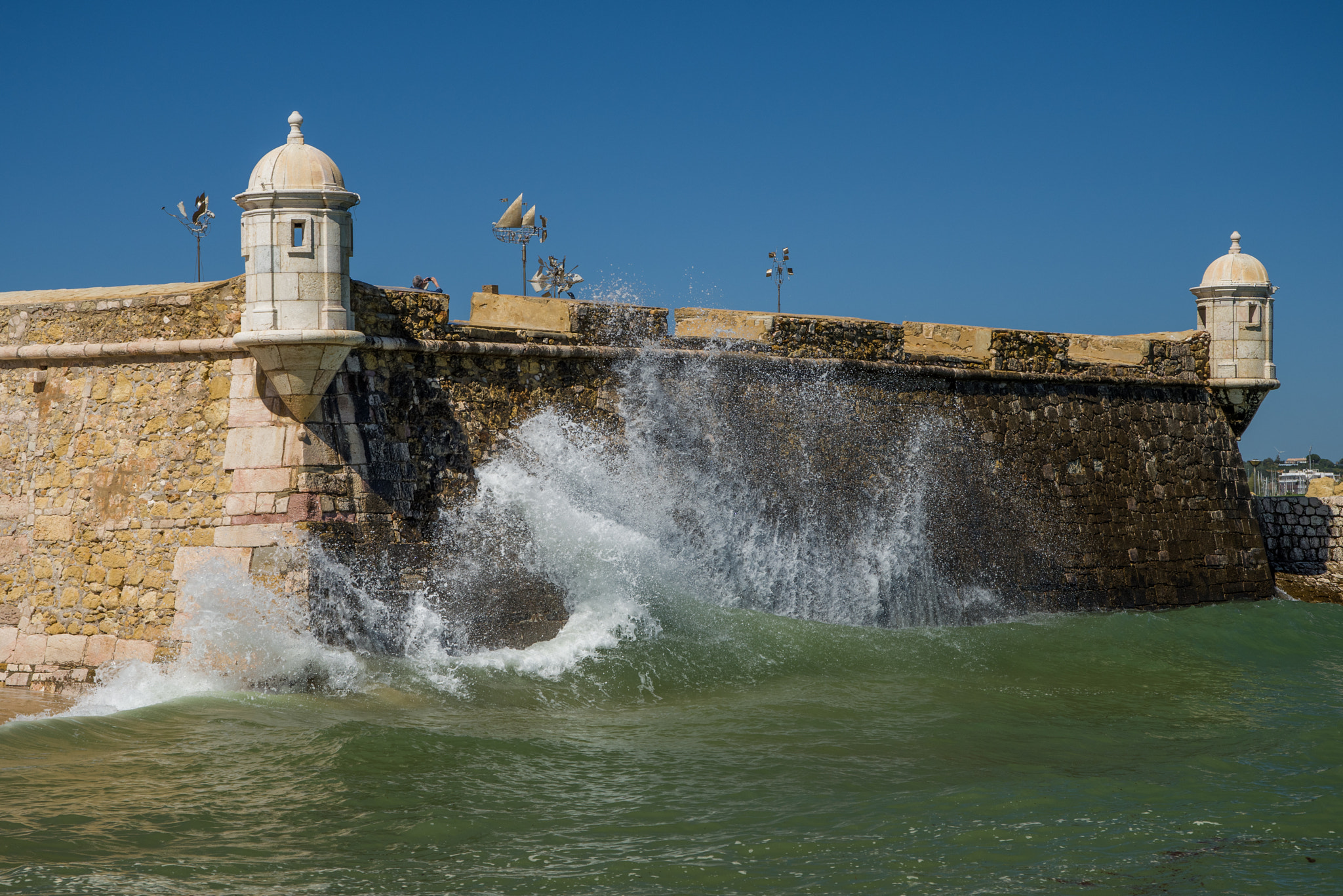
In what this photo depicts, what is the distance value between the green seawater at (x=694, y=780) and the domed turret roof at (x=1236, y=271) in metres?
6.46

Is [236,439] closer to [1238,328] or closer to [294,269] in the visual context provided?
[294,269]

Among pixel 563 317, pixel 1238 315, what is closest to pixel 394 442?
pixel 563 317

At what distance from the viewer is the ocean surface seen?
5930mm

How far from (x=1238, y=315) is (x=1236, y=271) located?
52 centimetres

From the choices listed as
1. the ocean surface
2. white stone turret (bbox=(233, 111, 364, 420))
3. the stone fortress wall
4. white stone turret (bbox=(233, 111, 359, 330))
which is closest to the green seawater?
the ocean surface

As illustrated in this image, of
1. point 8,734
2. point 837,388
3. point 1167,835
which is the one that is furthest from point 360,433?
point 1167,835

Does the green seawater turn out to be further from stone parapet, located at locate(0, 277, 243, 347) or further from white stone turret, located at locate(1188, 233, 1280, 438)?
white stone turret, located at locate(1188, 233, 1280, 438)

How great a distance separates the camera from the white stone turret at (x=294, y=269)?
373 inches

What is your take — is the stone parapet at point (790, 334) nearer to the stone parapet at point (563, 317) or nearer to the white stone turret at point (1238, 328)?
the stone parapet at point (563, 317)

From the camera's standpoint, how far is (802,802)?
22.3 feet

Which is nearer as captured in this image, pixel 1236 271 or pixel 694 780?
pixel 694 780

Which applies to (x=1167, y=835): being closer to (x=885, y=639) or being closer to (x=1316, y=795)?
(x=1316, y=795)

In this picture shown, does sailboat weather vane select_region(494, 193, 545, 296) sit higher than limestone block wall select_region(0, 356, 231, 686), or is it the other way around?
sailboat weather vane select_region(494, 193, 545, 296)

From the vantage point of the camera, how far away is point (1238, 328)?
15961mm
